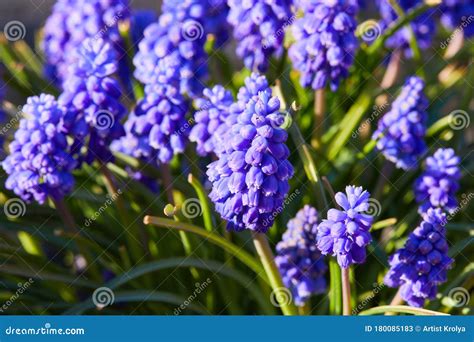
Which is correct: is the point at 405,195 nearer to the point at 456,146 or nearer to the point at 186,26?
the point at 456,146

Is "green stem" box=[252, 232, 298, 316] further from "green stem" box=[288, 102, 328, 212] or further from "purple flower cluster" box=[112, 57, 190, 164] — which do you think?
"purple flower cluster" box=[112, 57, 190, 164]

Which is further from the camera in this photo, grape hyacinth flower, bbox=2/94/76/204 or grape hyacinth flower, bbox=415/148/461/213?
grape hyacinth flower, bbox=415/148/461/213

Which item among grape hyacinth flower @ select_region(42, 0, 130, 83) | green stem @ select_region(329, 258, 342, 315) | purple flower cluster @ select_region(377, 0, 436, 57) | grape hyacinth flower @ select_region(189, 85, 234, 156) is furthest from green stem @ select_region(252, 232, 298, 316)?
purple flower cluster @ select_region(377, 0, 436, 57)

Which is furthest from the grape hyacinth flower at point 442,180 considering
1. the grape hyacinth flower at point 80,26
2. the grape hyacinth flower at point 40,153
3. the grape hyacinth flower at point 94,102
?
the grape hyacinth flower at point 80,26

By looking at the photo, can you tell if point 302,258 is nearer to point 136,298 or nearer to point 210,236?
point 210,236

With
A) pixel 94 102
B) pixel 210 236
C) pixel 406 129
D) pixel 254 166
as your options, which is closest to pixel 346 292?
pixel 210 236

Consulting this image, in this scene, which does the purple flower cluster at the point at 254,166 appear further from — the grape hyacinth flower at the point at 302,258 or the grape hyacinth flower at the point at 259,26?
the grape hyacinth flower at the point at 259,26
